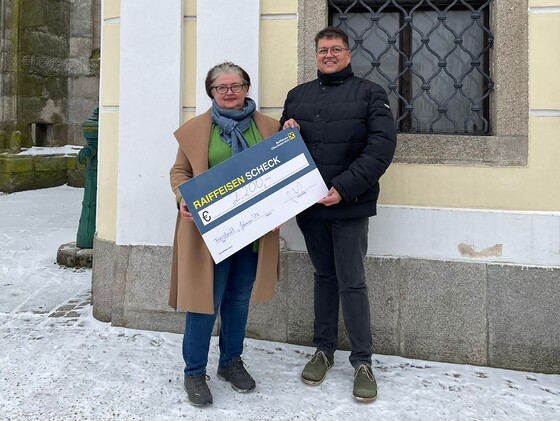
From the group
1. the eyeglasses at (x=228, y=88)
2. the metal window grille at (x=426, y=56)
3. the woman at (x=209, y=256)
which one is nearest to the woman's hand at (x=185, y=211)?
the woman at (x=209, y=256)

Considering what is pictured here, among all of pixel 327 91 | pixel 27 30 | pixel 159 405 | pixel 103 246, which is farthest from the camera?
pixel 27 30

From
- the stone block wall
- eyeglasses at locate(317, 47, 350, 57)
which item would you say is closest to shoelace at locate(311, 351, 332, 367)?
eyeglasses at locate(317, 47, 350, 57)

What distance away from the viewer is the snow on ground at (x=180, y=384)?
2562 millimetres

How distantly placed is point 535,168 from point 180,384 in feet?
8.06

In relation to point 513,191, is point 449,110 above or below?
above

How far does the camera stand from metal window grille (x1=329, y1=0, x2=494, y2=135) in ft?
11.1

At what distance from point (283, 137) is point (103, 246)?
74.6 inches

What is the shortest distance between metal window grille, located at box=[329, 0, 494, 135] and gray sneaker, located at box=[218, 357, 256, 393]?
1866 millimetres

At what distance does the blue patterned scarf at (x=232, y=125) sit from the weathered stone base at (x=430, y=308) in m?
1.04

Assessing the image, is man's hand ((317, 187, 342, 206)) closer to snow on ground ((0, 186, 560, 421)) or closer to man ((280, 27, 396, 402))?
man ((280, 27, 396, 402))

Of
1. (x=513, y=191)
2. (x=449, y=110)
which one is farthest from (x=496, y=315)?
(x=449, y=110)

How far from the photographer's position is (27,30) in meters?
11.6

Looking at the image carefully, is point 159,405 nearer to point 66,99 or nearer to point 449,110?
point 449,110

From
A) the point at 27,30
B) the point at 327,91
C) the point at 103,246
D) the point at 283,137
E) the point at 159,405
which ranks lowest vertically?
the point at 159,405
